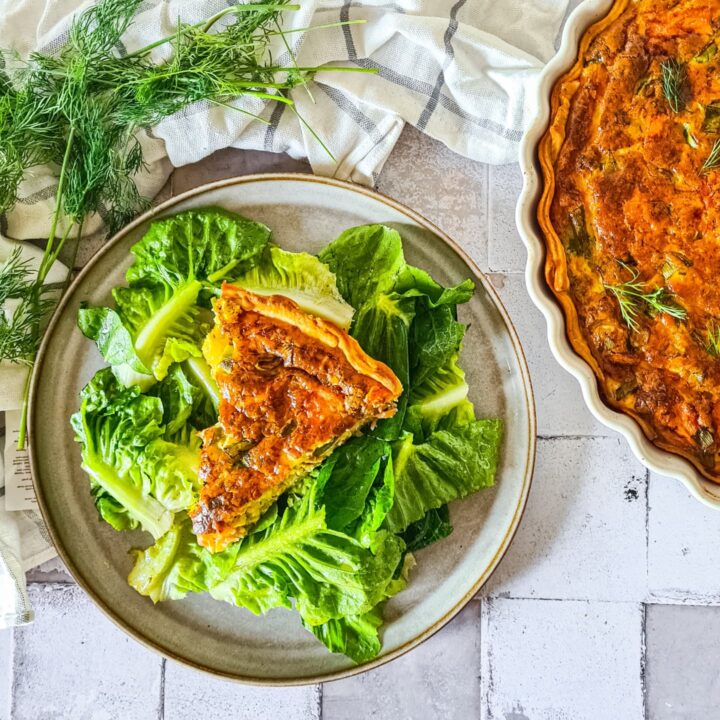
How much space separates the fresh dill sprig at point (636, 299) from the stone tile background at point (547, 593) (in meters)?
0.59

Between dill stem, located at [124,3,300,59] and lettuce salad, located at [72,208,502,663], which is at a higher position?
dill stem, located at [124,3,300,59]

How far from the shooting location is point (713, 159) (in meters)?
2.36

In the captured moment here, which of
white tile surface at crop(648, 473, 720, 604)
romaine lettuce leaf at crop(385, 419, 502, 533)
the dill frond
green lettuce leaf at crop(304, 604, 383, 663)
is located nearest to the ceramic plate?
the dill frond

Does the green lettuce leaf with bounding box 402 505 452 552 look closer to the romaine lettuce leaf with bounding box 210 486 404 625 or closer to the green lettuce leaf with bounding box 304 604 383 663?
the romaine lettuce leaf with bounding box 210 486 404 625

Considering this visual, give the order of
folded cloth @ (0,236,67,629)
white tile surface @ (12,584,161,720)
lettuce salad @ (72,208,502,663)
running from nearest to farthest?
lettuce salad @ (72,208,502,663) → folded cloth @ (0,236,67,629) → white tile surface @ (12,584,161,720)

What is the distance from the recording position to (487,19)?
2844mm

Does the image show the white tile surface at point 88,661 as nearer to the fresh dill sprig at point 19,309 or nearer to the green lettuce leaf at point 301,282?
the fresh dill sprig at point 19,309

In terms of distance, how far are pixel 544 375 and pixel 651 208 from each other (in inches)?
31.1

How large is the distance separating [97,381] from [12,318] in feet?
1.19

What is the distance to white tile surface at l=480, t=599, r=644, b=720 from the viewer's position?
9.86ft

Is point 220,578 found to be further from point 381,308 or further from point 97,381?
point 381,308

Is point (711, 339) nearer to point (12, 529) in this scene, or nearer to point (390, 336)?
point (390, 336)

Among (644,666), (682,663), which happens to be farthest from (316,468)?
(682,663)

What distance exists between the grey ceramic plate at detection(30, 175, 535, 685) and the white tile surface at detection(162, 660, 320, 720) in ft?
0.90
